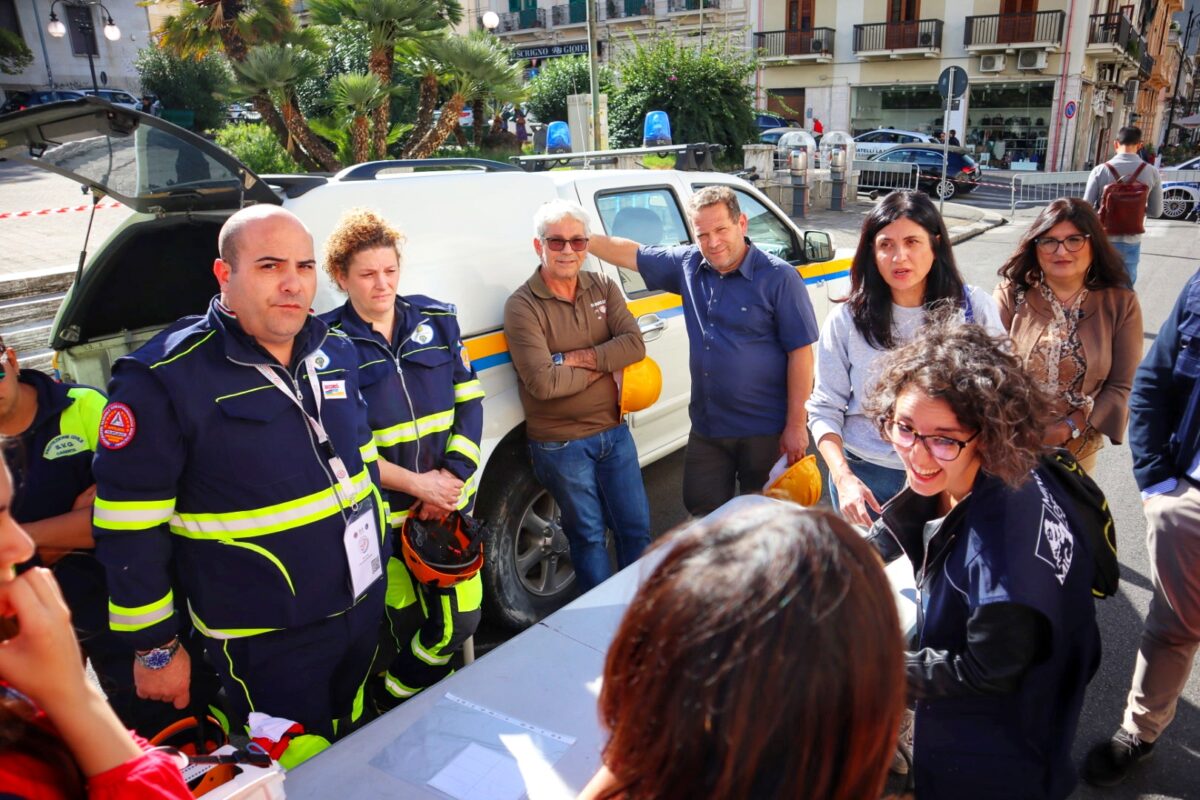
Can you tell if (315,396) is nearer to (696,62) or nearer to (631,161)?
(631,161)

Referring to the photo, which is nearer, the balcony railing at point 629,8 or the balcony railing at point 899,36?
the balcony railing at point 899,36

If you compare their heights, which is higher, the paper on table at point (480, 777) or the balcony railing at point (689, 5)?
the balcony railing at point (689, 5)

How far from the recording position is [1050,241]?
10.7 feet

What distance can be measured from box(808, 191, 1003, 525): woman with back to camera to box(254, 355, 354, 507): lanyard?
1.63 m

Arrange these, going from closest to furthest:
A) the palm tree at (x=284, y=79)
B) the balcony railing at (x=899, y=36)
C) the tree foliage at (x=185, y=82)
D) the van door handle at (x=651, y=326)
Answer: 1. the van door handle at (x=651, y=326)
2. the palm tree at (x=284, y=79)
3. the tree foliage at (x=185, y=82)
4. the balcony railing at (x=899, y=36)

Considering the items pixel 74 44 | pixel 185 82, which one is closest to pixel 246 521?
pixel 185 82

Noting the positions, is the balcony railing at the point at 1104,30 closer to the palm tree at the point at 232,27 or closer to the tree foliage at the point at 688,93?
the tree foliage at the point at 688,93

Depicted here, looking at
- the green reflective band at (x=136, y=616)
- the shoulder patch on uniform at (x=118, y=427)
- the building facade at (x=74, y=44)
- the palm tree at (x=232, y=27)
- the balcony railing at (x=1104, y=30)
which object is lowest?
the green reflective band at (x=136, y=616)

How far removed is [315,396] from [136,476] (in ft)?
1.57

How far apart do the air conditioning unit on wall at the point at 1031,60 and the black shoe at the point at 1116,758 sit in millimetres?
35834

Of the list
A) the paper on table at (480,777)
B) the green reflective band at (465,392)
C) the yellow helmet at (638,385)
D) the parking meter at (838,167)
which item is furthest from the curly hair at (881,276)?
the parking meter at (838,167)

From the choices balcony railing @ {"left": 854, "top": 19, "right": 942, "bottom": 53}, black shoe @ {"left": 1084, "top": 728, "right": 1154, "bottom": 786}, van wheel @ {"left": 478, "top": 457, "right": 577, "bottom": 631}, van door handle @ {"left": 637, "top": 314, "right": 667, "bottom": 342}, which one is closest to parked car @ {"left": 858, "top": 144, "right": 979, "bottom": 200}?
balcony railing @ {"left": 854, "top": 19, "right": 942, "bottom": 53}

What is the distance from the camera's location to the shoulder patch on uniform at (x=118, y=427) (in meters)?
1.98

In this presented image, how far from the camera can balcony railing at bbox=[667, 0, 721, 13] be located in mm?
37281
